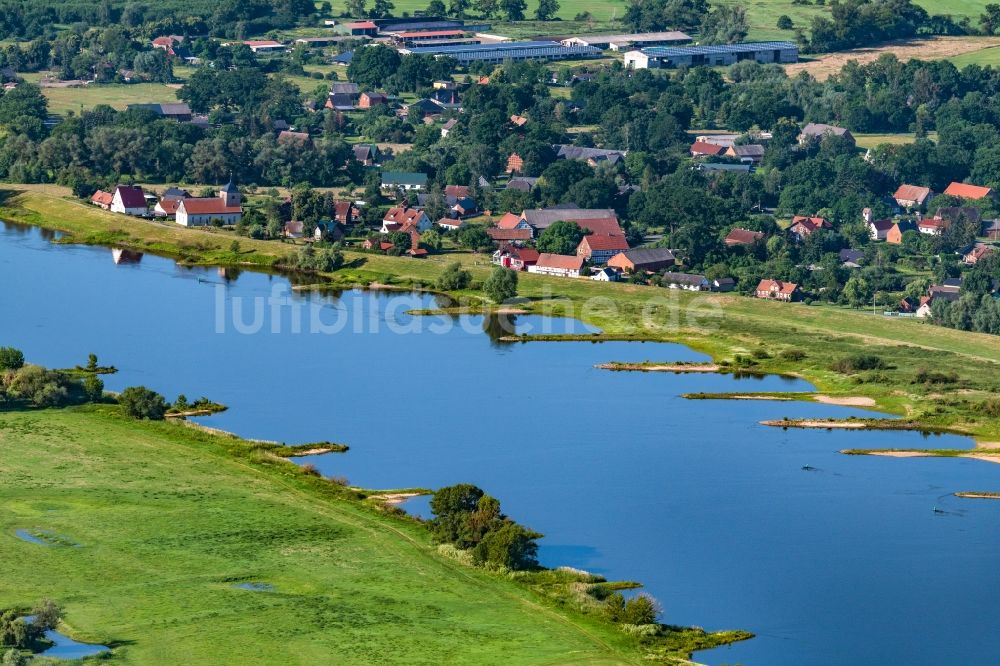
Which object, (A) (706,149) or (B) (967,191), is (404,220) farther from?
(B) (967,191)

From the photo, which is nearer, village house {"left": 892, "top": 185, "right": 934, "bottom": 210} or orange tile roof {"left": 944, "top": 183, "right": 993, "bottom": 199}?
A: village house {"left": 892, "top": 185, "right": 934, "bottom": 210}

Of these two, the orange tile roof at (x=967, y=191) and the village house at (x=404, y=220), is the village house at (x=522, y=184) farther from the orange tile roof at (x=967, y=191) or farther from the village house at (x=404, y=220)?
the orange tile roof at (x=967, y=191)

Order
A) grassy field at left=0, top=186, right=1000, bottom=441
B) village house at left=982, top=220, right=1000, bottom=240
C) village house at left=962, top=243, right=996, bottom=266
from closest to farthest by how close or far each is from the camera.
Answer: grassy field at left=0, top=186, right=1000, bottom=441, village house at left=962, top=243, right=996, bottom=266, village house at left=982, top=220, right=1000, bottom=240

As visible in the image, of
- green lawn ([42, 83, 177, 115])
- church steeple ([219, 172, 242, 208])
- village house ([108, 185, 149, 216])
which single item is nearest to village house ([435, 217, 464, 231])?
church steeple ([219, 172, 242, 208])

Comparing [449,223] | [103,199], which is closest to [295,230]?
[449,223]

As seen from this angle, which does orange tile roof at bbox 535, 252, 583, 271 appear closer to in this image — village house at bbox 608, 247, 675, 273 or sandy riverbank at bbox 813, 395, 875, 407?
village house at bbox 608, 247, 675, 273

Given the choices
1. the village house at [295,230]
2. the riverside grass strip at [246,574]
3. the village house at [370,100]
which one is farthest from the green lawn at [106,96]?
the riverside grass strip at [246,574]
